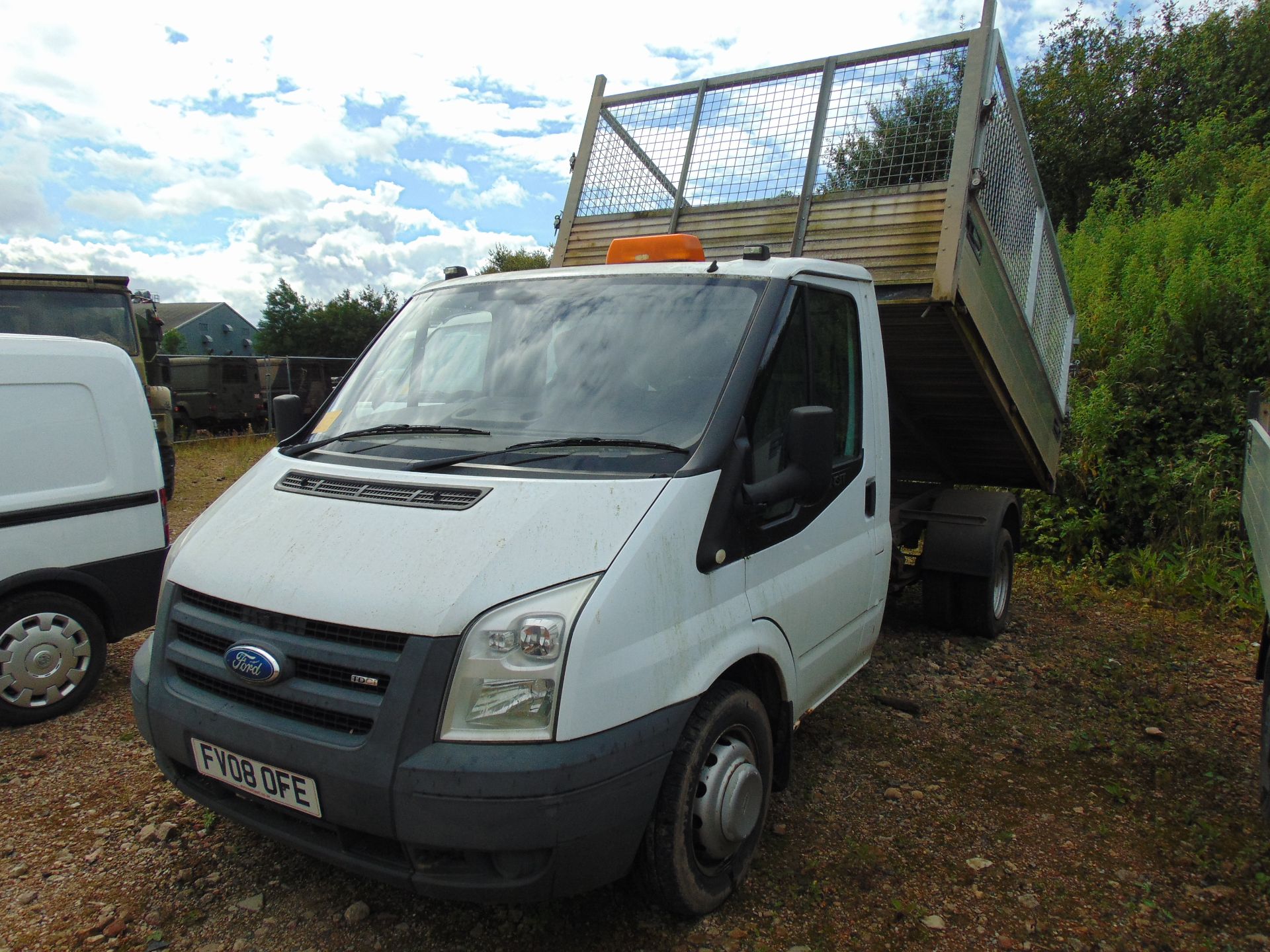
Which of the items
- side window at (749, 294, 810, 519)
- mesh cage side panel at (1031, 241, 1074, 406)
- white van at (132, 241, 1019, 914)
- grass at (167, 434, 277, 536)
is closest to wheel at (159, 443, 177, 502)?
grass at (167, 434, 277, 536)

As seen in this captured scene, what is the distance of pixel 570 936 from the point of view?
8.89 ft

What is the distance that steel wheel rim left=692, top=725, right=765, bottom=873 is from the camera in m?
2.65

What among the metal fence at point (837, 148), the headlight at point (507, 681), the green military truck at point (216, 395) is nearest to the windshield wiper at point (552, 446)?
the headlight at point (507, 681)

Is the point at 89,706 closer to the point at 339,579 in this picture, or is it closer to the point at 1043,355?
the point at 339,579

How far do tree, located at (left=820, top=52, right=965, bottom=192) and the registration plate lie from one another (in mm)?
3921

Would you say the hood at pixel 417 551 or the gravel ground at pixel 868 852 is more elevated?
the hood at pixel 417 551

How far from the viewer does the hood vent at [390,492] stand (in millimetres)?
2568

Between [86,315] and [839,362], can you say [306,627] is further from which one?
[86,315]

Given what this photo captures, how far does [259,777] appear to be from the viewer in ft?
7.97

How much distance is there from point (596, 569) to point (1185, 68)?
24.0 m

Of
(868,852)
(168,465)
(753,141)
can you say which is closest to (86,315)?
(168,465)

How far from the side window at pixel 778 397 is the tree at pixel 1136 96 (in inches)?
739

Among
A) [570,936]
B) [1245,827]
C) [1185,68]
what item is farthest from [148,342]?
[1185,68]

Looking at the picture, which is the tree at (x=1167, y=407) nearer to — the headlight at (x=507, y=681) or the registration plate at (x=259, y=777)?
the headlight at (x=507, y=681)
